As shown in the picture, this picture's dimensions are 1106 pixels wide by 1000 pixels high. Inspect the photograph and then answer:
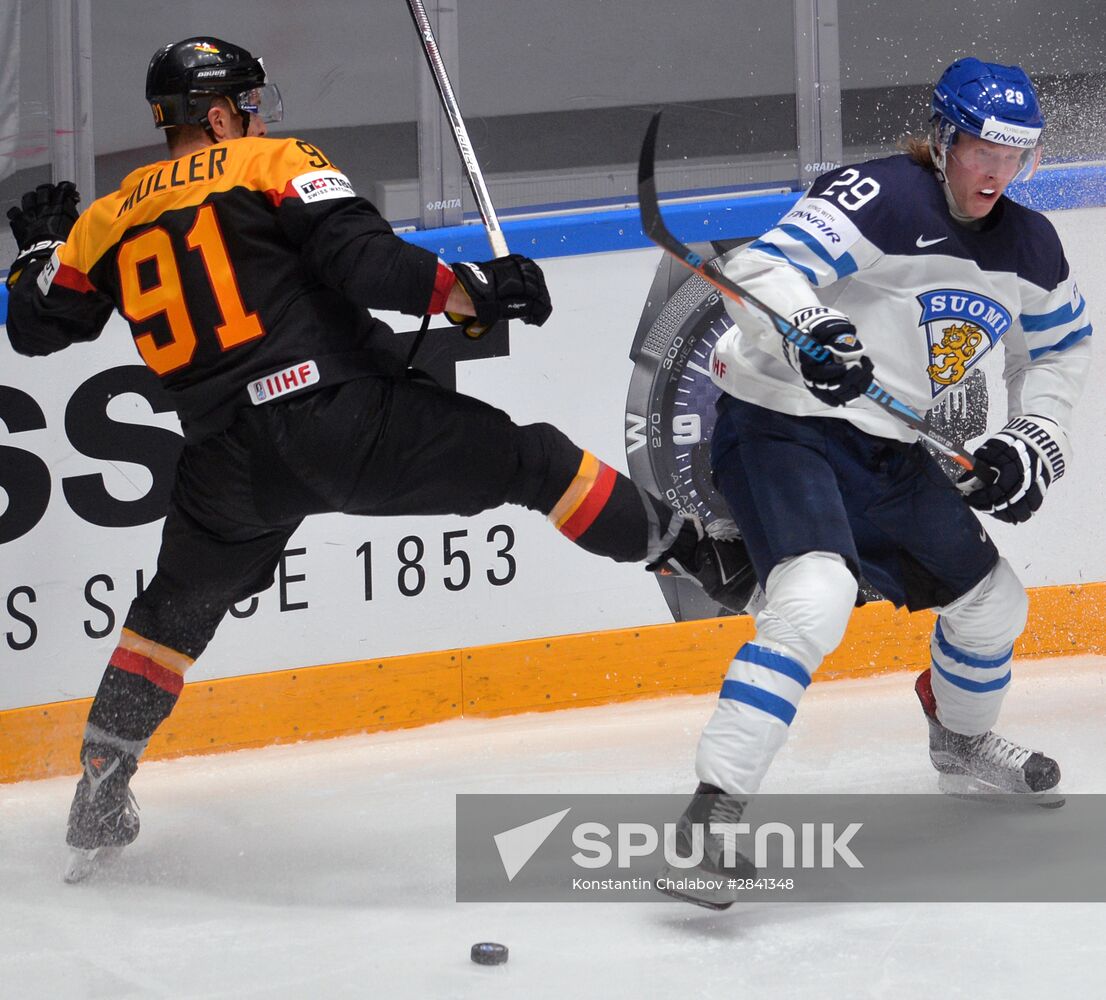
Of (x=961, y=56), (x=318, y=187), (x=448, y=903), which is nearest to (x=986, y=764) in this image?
(x=448, y=903)

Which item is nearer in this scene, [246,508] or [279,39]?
[246,508]

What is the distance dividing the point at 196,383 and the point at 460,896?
38.2 inches

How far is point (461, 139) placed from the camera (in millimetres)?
3121

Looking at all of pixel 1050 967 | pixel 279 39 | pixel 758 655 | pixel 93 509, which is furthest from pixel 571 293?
pixel 1050 967

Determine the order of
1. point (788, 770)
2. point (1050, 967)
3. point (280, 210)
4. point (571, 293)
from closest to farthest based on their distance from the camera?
point (1050, 967)
point (280, 210)
point (788, 770)
point (571, 293)

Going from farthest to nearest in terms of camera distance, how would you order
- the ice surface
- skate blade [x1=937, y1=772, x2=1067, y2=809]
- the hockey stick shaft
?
1. skate blade [x1=937, y1=772, x2=1067, y2=809]
2. the hockey stick shaft
3. the ice surface

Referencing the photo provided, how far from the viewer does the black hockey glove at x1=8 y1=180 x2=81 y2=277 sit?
304 centimetres

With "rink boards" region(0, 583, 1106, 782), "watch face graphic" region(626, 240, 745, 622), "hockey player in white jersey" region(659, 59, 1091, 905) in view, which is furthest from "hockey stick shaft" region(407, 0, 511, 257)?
"rink boards" region(0, 583, 1106, 782)

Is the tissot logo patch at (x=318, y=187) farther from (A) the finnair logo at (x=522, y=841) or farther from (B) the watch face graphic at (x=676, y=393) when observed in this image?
(B) the watch face graphic at (x=676, y=393)

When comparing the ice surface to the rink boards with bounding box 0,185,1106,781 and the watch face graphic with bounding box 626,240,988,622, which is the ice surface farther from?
the watch face graphic with bounding box 626,240,988,622

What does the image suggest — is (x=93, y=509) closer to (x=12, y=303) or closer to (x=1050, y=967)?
(x=12, y=303)

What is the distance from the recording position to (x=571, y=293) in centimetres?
385

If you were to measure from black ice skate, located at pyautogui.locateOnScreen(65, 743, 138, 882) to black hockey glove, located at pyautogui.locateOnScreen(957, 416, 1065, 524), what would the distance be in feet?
5.20

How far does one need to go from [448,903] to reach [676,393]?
158cm
